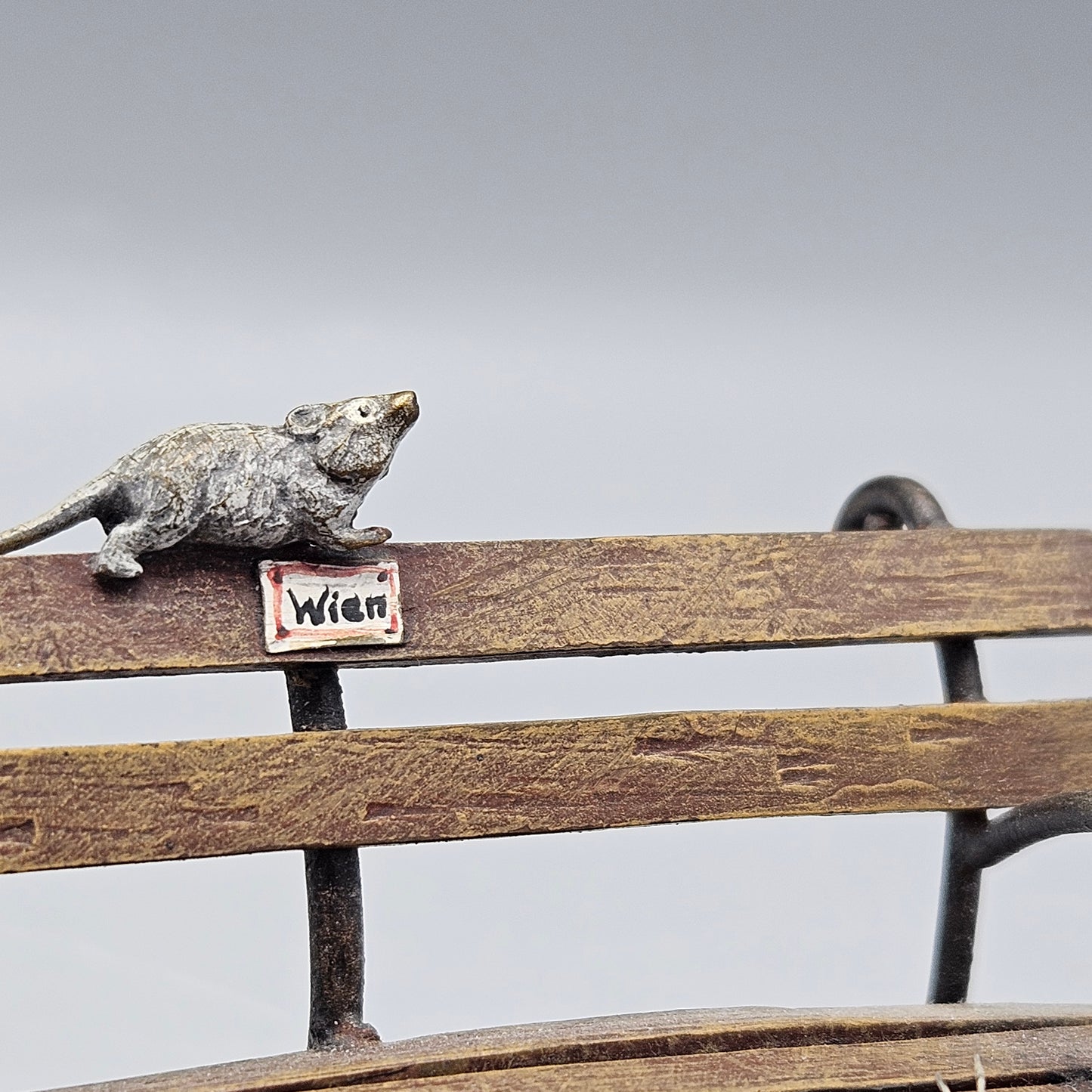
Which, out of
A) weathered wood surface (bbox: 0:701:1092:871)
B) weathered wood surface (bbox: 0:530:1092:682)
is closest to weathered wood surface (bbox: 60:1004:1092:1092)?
weathered wood surface (bbox: 0:701:1092:871)

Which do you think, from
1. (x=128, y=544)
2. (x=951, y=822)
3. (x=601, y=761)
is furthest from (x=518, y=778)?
(x=951, y=822)

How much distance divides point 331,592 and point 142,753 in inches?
8.9

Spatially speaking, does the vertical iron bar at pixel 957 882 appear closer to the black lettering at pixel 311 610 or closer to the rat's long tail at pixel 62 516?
the black lettering at pixel 311 610

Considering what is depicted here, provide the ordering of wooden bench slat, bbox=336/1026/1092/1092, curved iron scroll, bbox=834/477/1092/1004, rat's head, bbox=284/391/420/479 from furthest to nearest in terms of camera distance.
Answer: curved iron scroll, bbox=834/477/1092/1004 → rat's head, bbox=284/391/420/479 → wooden bench slat, bbox=336/1026/1092/1092

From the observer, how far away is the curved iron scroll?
1633mm

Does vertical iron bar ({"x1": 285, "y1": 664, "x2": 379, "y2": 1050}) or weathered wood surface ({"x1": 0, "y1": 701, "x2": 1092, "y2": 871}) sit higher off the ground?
weathered wood surface ({"x1": 0, "y1": 701, "x2": 1092, "y2": 871})

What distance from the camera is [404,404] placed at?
138 cm

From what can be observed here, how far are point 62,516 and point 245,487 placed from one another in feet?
0.53

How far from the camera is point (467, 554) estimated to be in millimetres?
1483

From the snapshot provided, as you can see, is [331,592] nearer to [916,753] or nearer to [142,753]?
[142,753]

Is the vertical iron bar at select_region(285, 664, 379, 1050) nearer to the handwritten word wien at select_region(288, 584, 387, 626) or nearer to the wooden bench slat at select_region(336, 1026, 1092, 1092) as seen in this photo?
the handwritten word wien at select_region(288, 584, 387, 626)

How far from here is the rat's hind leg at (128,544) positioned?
51.9 inches

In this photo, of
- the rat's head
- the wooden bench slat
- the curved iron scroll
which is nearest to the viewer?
the wooden bench slat

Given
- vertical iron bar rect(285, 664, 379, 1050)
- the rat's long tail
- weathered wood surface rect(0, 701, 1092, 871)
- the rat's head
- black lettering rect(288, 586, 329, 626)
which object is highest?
the rat's head
